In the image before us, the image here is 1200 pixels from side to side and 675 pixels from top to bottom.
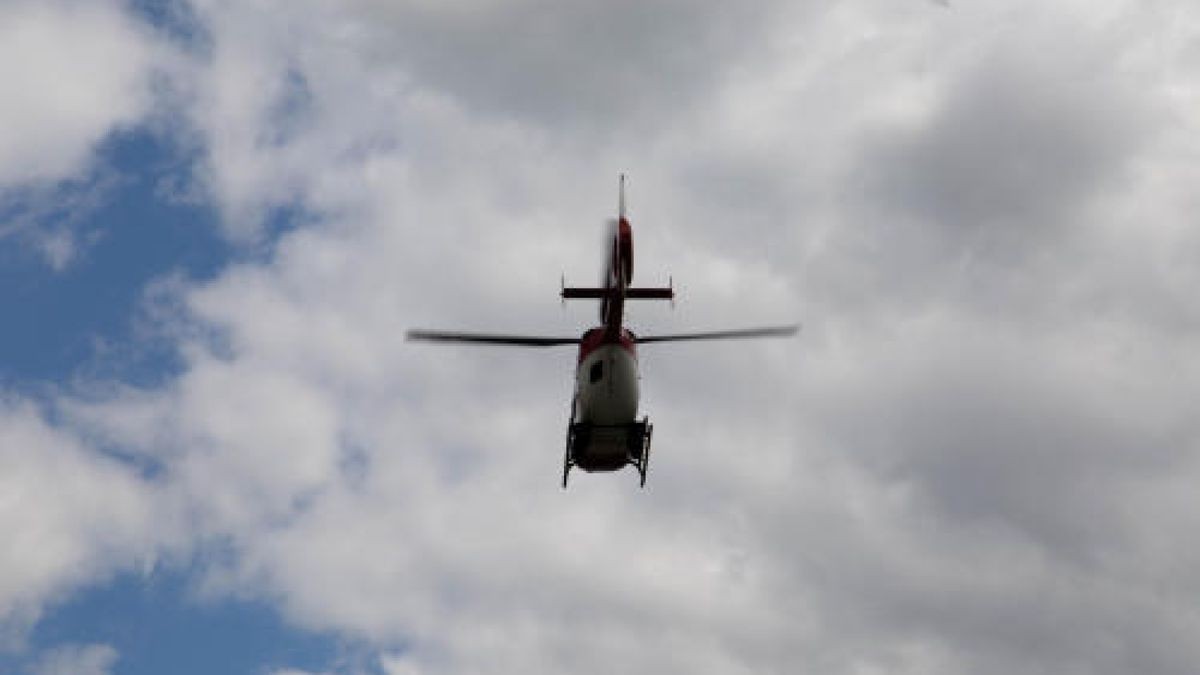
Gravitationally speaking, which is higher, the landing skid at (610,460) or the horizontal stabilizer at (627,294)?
the horizontal stabilizer at (627,294)

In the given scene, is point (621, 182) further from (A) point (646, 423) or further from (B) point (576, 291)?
(A) point (646, 423)

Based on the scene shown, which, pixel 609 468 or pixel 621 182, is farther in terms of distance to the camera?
pixel 609 468

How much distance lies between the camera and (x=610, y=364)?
220 ft

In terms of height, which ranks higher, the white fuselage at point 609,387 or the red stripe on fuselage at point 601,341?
the red stripe on fuselage at point 601,341

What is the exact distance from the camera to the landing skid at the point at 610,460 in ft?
224

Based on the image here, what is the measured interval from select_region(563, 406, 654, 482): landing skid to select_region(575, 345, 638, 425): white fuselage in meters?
0.45

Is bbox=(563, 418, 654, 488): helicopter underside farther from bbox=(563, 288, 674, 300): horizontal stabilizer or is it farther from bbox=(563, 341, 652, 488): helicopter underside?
bbox=(563, 288, 674, 300): horizontal stabilizer

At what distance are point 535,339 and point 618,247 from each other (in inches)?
227

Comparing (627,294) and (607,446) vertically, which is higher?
(627,294)

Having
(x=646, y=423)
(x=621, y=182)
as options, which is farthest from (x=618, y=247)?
(x=646, y=423)

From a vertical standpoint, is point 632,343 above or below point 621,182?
below

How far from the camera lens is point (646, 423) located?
Answer: 69000mm

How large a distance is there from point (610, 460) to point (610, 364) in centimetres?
526

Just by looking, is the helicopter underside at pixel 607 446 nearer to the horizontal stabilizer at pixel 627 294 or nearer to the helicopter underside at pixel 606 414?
the helicopter underside at pixel 606 414
